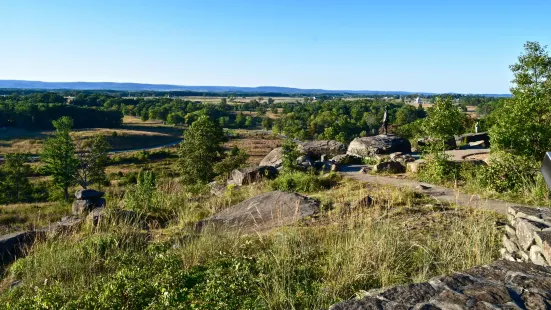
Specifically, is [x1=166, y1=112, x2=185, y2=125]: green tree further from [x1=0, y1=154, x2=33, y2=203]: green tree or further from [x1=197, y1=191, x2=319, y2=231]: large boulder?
[x1=197, y1=191, x2=319, y2=231]: large boulder

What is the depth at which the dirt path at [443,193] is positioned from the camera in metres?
8.52

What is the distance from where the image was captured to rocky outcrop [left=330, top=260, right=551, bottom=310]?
2.82m

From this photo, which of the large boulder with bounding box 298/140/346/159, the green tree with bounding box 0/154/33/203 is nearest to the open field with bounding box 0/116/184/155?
the green tree with bounding box 0/154/33/203

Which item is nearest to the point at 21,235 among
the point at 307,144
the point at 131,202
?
the point at 131,202

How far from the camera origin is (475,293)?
2.97 metres

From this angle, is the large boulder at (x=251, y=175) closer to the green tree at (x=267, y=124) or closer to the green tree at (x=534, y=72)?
the green tree at (x=534, y=72)

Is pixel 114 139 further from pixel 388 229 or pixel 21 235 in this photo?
pixel 388 229

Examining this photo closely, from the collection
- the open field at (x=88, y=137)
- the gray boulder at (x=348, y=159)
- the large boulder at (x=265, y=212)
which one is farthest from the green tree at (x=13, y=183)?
the large boulder at (x=265, y=212)

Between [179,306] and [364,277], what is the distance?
7.34ft

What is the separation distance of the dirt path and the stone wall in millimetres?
1034

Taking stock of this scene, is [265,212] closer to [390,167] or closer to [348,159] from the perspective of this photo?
[390,167]

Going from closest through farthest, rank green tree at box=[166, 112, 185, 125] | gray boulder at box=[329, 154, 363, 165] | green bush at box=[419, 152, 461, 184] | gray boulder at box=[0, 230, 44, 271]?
1. gray boulder at box=[0, 230, 44, 271]
2. green bush at box=[419, 152, 461, 184]
3. gray boulder at box=[329, 154, 363, 165]
4. green tree at box=[166, 112, 185, 125]

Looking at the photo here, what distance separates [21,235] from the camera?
8.30m

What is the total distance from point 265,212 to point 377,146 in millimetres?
12235
